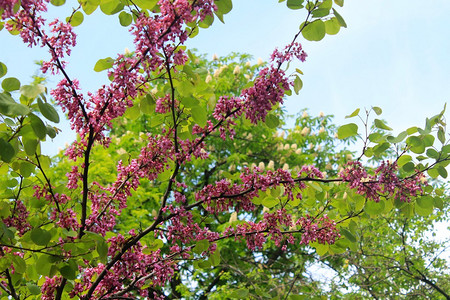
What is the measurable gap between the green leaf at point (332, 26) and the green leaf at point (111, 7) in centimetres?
126

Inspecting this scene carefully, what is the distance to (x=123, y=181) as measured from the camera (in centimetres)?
298

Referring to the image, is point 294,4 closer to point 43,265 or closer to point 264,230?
point 264,230

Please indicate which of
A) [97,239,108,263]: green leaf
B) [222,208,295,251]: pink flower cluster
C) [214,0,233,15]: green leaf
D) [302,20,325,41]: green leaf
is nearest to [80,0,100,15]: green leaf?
[214,0,233,15]: green leaf

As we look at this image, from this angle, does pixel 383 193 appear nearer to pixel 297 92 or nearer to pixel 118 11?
pixel 297 92

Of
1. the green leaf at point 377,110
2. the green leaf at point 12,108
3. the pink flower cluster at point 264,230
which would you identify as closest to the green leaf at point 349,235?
the pink flower cluster at point 264,230

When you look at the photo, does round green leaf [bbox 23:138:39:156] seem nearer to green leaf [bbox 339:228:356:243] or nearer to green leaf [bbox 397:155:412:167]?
green leaf [bbox 339:228:356:243]

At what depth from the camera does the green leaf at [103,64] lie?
8.03ft

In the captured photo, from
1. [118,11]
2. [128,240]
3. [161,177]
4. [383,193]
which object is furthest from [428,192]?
[118,11]

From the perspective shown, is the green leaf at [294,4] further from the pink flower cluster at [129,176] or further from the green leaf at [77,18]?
the green leaf at [77,18]

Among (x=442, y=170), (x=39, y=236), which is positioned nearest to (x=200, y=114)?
(x=39, y=236)

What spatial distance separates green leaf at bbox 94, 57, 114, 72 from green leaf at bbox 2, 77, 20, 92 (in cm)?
44

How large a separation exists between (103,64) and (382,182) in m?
1.78

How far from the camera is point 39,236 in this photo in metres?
2.24

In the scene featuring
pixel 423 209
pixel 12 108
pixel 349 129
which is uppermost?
pixel 349 129
